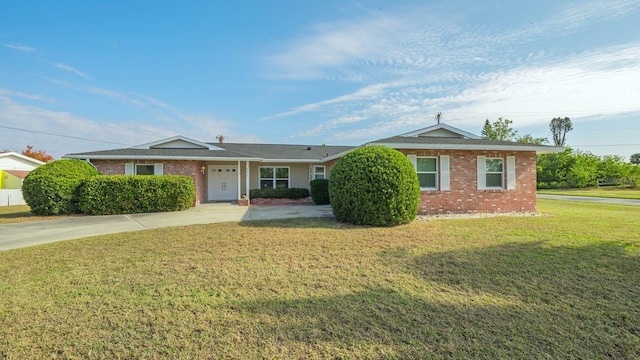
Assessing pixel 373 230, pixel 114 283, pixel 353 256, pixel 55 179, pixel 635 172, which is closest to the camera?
pixel 114 283

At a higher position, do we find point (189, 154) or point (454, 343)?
point (189, 154)

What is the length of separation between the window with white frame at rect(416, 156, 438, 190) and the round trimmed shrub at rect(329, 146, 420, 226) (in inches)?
93.1

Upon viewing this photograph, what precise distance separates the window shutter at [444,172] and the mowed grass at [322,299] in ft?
15.4

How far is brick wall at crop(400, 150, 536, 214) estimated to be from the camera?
11.6 meters

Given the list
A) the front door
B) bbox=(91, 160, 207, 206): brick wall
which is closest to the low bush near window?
the front door

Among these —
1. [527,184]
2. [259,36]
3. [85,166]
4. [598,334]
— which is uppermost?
[259,36]

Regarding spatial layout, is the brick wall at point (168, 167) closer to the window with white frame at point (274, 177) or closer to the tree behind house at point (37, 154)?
the window with white frame at point (274, 177)

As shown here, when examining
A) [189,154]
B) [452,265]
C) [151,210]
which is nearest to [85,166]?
[151,210]

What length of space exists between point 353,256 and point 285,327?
2878 millimetres

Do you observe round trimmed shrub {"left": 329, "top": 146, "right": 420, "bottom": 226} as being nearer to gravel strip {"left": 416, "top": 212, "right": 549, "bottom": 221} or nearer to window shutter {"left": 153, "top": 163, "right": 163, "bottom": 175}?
gravel strip {"left": 416, "top": 212, "right": 549, "bottom": 221}

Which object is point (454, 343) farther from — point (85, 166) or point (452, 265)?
point (85, 166)

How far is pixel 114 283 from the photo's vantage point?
438cm

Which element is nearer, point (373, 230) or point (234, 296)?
point (234, 296)

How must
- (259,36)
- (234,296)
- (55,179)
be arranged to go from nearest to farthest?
(234,296)
(55,179)
(259,36)
